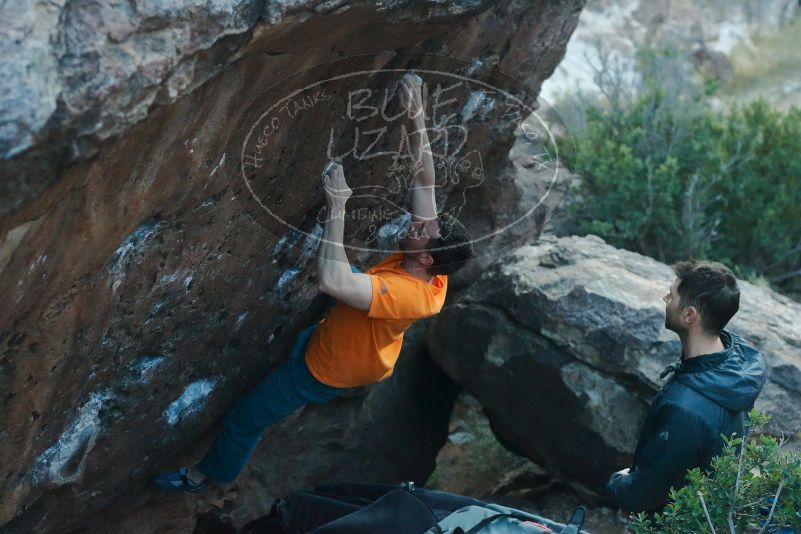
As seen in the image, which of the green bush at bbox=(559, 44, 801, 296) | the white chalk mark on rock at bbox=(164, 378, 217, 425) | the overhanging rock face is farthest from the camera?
the green bush at bbox=(559, 44, 801, 296)

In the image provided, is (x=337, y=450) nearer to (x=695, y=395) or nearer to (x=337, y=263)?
(x=337, y=263)

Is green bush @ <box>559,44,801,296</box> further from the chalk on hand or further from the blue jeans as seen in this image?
the chalk on hand

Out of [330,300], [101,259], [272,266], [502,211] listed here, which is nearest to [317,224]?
[272,266]

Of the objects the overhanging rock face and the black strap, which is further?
the black strap

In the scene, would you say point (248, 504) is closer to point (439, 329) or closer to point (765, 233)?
point (439, 329)

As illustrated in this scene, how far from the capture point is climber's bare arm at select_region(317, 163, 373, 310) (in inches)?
124

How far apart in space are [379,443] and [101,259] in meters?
2.59

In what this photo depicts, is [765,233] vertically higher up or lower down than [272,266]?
lower down

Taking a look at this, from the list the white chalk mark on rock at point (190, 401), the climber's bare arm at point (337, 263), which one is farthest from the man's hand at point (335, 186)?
the white chalk mark on rock at point (190, 401)

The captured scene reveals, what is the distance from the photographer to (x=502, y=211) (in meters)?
5.05

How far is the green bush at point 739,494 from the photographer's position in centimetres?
268

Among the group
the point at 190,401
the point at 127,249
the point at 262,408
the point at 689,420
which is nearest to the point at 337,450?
the point at 262,408

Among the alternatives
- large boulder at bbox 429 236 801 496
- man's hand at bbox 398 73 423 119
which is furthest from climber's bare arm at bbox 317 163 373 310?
large boulder at bbox 429 236 801 496

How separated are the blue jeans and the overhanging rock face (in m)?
0.11
